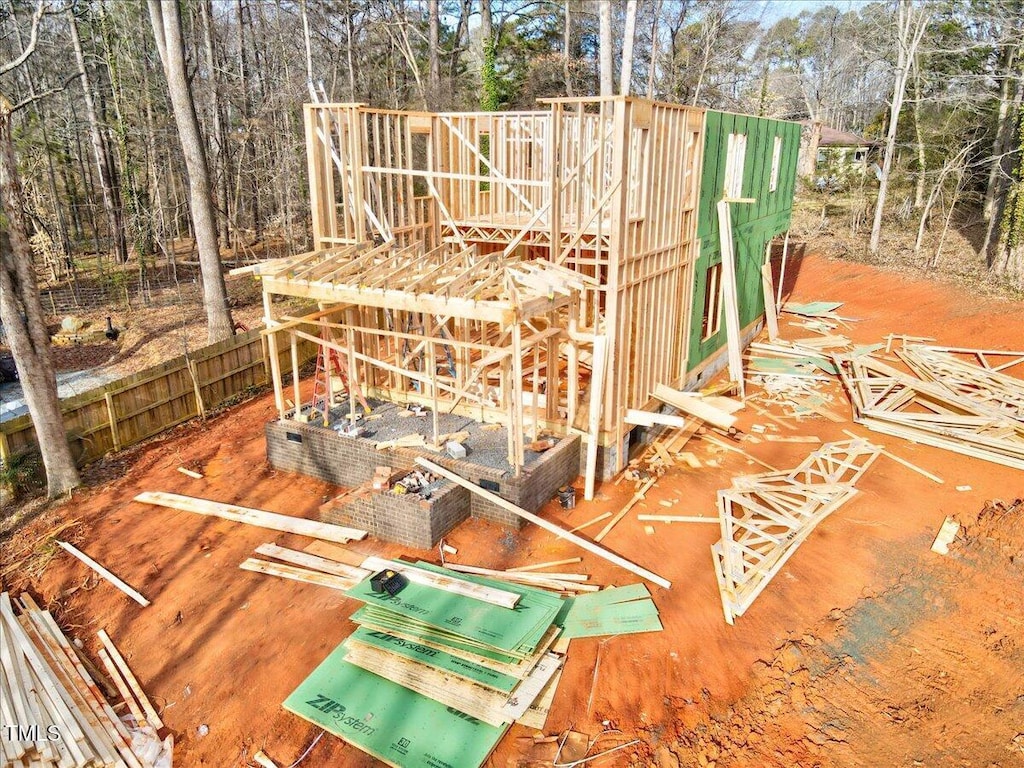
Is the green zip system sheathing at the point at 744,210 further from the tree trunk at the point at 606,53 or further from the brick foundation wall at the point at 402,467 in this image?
the tree trunk at the point at 606,53

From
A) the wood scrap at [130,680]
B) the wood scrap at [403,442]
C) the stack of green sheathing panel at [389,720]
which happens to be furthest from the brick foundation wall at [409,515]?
the wood scrap at [130,680]

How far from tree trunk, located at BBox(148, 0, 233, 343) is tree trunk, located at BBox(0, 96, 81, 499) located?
20.3 feet

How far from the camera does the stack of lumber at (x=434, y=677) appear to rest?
603 centimetres

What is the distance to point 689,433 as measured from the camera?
42.6ft

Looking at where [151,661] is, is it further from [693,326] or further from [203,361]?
[693,326]

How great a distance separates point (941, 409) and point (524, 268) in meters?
9.84

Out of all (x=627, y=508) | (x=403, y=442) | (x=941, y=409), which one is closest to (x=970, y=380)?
(x=941, y=409)

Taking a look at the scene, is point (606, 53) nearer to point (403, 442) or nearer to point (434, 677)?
point (403, 442)

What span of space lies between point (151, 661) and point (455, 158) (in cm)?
1057

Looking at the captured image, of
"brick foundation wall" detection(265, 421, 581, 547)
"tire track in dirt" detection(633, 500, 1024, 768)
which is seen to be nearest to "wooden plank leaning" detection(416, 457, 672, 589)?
"brick foundation wall" detection(265, 421, 581, 547)

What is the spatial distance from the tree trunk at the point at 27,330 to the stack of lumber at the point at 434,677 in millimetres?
6452

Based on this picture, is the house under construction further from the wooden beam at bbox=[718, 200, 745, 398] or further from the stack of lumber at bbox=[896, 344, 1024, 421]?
the stack of lumber at bbox=[896, 344, 1024, 421]

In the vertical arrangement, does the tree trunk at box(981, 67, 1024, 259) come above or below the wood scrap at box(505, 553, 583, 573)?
above

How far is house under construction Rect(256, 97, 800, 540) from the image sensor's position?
970 centimetres
